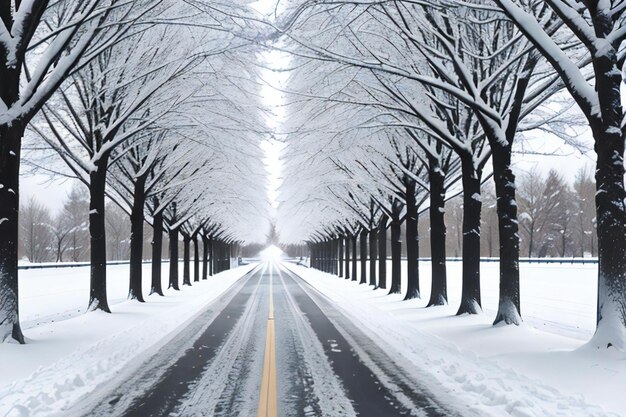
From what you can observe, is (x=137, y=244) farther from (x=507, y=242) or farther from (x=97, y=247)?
(x=507, y=242)

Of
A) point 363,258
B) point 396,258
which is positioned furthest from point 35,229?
point 396,258

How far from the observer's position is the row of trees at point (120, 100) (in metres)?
9.60

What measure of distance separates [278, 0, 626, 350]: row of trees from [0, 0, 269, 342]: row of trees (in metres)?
2.36

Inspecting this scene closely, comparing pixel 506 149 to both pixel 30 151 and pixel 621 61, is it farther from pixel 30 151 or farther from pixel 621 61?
pixel 30 151

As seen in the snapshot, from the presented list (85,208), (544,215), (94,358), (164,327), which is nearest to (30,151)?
(164,327)

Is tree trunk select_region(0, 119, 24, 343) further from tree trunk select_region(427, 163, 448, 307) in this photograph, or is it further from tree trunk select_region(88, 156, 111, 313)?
tree trunk select_region(427, 163, 448, 307)

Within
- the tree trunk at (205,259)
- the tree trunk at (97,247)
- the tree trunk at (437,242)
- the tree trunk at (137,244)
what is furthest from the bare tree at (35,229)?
the tree trunk at (437,242)

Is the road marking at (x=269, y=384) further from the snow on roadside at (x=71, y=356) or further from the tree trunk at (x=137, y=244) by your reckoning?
the tree trunk at (x=137, y=244)

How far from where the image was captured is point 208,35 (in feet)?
50.1

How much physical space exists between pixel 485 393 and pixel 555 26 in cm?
763

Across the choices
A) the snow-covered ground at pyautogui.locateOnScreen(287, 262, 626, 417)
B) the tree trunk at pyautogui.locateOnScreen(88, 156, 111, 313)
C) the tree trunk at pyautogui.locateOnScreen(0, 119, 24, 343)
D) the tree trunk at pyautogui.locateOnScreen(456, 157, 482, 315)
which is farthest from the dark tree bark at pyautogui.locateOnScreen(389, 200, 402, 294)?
the tree trunk at pyautogui.locateOnScreen(0, 119, 24, 343)

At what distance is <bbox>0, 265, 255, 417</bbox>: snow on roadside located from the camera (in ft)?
21.0

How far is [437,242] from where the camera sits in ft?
56.5

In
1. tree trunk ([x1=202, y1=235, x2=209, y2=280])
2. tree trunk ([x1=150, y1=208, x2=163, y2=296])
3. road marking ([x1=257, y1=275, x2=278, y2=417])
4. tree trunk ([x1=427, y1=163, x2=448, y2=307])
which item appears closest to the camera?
road marking ([x1=257, y1=275, x2=278, y2=417])
